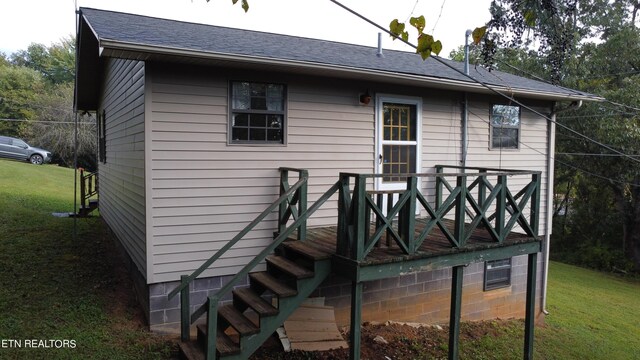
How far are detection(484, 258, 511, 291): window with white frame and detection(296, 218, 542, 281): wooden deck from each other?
7.45ft

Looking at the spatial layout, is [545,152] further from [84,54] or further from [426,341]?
[84,54]

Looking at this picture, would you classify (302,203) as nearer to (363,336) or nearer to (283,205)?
(283,205)

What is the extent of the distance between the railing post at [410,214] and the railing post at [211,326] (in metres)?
2.15

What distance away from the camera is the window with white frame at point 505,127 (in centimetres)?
842

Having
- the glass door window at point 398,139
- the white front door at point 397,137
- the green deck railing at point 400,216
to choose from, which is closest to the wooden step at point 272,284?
the green deck railing at point 400,216

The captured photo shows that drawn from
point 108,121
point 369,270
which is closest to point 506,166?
point 369,270

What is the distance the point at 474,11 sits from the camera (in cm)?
518

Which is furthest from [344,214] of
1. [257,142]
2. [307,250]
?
[257,142]

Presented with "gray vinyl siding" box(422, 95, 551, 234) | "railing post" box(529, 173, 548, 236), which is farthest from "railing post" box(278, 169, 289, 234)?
"railing post" box(529, 173, 548, 236)

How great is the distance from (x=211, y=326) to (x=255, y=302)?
0.63 meters

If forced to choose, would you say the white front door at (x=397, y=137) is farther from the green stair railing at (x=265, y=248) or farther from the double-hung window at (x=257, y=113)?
the green stair railing at (x=265, y=248)

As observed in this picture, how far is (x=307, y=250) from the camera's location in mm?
5152

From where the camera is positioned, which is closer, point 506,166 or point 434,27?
point 434,27

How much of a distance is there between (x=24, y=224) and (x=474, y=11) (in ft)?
32.4
